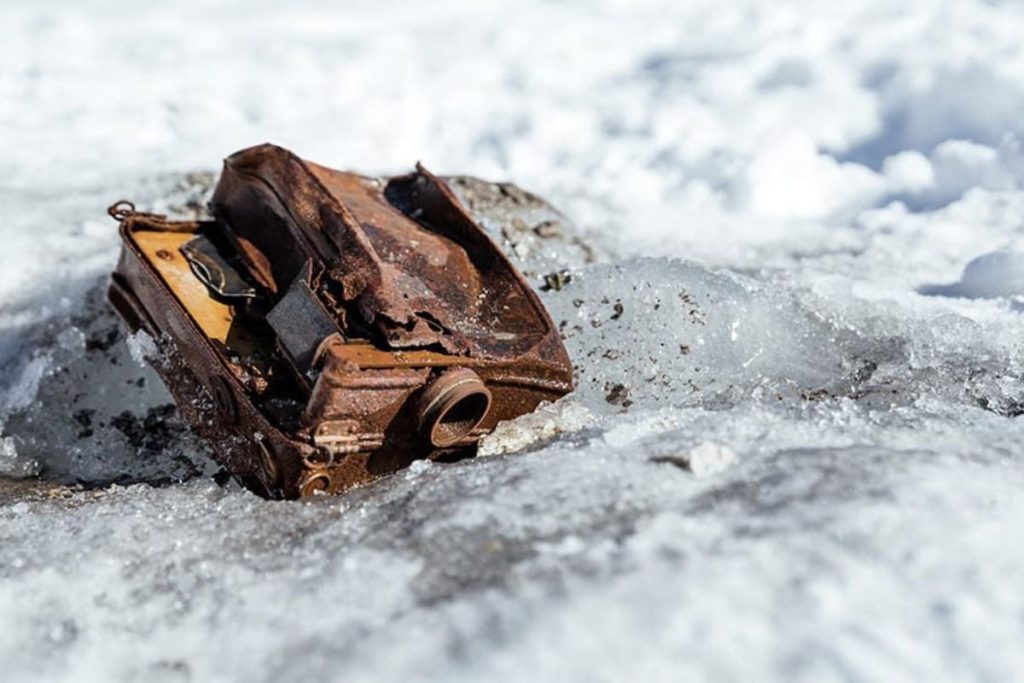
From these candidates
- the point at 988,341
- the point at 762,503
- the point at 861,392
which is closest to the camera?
the point at 762,503

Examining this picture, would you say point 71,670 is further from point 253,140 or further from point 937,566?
point 253,140

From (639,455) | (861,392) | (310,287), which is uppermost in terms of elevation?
(310,287)

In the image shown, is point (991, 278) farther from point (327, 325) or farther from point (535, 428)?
point (327, 325)

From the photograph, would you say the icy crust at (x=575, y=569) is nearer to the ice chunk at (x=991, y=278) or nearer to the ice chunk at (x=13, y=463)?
the ice chunk at (x=13, y=463)

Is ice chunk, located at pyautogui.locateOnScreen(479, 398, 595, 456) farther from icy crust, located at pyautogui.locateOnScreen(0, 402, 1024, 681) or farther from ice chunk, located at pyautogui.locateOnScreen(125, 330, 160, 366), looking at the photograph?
ice chunk, located at pyautogui.locateOnScreen(125, 330, 160, 366)

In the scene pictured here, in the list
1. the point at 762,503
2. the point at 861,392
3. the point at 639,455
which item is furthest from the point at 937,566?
the point at 861,392

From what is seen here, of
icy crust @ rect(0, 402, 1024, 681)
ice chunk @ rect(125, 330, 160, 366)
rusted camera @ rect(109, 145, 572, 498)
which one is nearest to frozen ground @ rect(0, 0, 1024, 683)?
icy crust @ rect(0, 402, 1024, 681)

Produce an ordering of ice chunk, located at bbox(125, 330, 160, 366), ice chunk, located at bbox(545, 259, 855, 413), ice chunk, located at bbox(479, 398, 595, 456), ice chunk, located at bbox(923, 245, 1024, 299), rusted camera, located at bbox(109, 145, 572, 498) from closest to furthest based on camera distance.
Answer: rusted camera, located at bbox(109, 145, 572, 498)
ice chunk, located at bbox(479, 398, 595, 456)
ice chunk, located at bbox(125, 330, 160, 366)
ice chunk, located at bbox(545, 259, 855, 413)
ice chunk, located at bbox(923, 245, 1024, 299)
